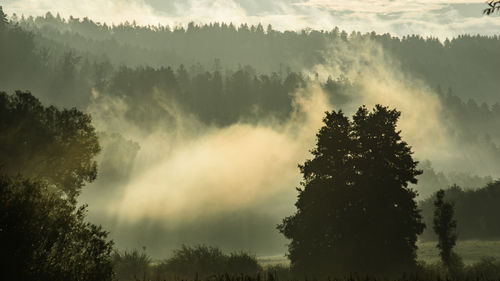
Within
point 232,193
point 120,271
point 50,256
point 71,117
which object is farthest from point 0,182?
point 232,193

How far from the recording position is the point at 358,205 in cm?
4175

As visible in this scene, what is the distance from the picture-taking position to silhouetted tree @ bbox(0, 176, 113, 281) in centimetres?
1923

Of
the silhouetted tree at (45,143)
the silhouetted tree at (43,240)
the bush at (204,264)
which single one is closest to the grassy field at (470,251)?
the bush at (204,264)

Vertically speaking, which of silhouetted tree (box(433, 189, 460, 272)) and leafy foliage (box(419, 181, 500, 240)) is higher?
Answer: leafy foliage (box(419, 181, 500, 240))

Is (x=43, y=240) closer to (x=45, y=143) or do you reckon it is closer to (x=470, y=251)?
(x=45, y=143)

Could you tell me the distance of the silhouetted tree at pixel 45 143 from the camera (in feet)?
147

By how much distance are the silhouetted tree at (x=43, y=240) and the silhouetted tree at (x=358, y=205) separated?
2220cm

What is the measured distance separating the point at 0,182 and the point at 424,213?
8311 cm

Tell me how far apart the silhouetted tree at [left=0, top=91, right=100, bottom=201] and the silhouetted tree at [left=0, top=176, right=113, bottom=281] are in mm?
22687

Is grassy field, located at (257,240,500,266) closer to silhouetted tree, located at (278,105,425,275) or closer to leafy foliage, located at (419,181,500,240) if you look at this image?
leafy foliage, located at (419,181,500,240)

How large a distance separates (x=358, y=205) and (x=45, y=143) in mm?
30500

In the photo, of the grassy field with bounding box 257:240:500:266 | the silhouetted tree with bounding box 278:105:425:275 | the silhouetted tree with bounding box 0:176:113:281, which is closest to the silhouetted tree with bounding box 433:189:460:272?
the silhouetted tree with bounding box 278:105:425:275

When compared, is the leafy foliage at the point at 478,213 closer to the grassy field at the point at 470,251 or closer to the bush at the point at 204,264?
the grassy field at the point at 470,251

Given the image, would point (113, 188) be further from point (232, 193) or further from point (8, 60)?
point (8, 60)
